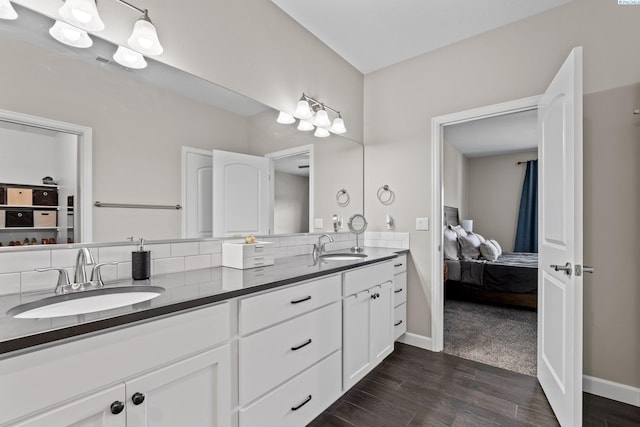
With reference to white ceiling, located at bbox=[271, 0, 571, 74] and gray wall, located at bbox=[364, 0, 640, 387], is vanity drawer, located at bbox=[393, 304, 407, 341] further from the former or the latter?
white ceiling, located at bbox=[271, 0, 571, 74]

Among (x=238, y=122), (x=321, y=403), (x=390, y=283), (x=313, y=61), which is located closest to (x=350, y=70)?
(x=313, y=61)

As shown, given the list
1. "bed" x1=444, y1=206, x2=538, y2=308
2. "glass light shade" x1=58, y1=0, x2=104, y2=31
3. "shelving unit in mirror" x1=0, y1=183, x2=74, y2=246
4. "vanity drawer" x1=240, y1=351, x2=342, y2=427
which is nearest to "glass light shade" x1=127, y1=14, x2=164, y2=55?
"glass light shade" x1=58, y1=0, x2=104, y2=31

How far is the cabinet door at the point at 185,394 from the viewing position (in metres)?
0.92

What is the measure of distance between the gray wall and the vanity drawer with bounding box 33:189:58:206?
2461mm

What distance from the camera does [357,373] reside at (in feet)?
6.39

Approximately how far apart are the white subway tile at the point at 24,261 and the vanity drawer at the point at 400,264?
7.09 ft

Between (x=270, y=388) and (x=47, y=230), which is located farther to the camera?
(x=270, y=388)

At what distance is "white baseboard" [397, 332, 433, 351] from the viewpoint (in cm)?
267

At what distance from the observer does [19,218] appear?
1.13m

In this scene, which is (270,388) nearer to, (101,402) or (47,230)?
(101,402)

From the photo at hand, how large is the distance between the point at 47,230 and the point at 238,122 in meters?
1.13

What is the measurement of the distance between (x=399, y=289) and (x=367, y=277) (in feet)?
2.53

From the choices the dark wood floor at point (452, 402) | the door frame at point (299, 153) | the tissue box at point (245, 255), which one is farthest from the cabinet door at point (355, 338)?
the door frame at point (299, 153)

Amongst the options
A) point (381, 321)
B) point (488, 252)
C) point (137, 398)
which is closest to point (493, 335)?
point (381, 321)
